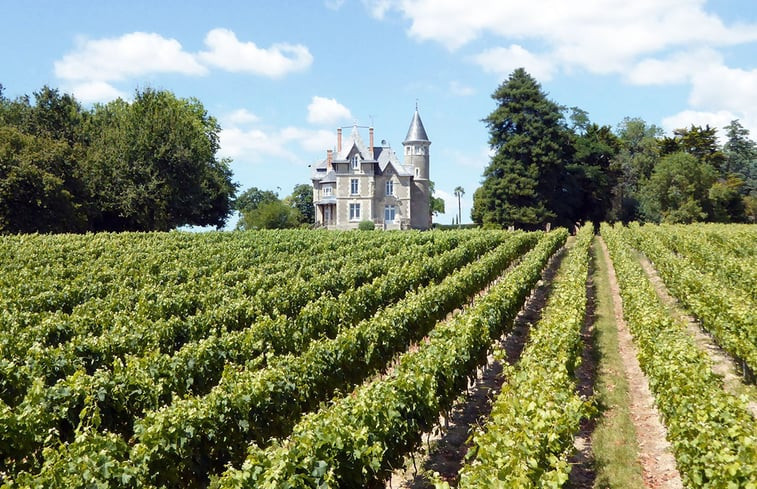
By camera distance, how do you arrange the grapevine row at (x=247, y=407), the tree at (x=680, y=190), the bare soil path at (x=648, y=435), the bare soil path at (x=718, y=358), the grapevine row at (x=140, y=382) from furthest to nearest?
the tree at (x=680, y=190), the bare soil path at (x=718, y=358), the bare soil path at (x=648, y=435), the grapevine row at (x=140, y=382), the grapevine row at (x=247, y=407)

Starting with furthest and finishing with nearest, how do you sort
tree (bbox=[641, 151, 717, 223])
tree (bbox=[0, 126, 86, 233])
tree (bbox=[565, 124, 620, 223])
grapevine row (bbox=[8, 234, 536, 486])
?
tree (bbox=[565, 124, 620, 223]) → tree (bbox=[641, 151, 717, 223]) → tree (bbox=[0, 126, 86, 233]) → grapevine row (bbox=[8, 234, 536, 486])

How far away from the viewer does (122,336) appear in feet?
39.5

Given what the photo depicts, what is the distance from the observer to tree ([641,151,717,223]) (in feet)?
201

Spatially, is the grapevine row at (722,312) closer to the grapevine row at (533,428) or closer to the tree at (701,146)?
the grapevine row at (533,428)

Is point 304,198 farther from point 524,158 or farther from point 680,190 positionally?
point 680,190

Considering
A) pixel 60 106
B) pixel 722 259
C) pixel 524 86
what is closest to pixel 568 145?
pixel 524 86

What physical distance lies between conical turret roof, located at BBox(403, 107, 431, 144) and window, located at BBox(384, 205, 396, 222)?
7958 millimetres

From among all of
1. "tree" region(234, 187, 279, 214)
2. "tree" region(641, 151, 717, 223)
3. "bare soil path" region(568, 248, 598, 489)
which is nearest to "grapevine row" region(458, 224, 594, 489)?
"bare soil path" region(568, 248, 598, 489)

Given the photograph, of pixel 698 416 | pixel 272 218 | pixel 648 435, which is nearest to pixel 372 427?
pixel 698 416

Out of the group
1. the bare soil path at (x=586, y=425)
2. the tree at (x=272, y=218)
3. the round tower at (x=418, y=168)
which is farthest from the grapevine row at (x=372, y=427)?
the tree at (x=272, y=218)

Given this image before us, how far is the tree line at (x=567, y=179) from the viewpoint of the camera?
192ft

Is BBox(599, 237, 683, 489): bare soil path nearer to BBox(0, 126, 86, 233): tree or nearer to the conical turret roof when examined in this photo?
BBox(0, 126, 86, 233): tree

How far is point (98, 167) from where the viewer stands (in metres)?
49.3

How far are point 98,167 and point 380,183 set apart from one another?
1059 inches
